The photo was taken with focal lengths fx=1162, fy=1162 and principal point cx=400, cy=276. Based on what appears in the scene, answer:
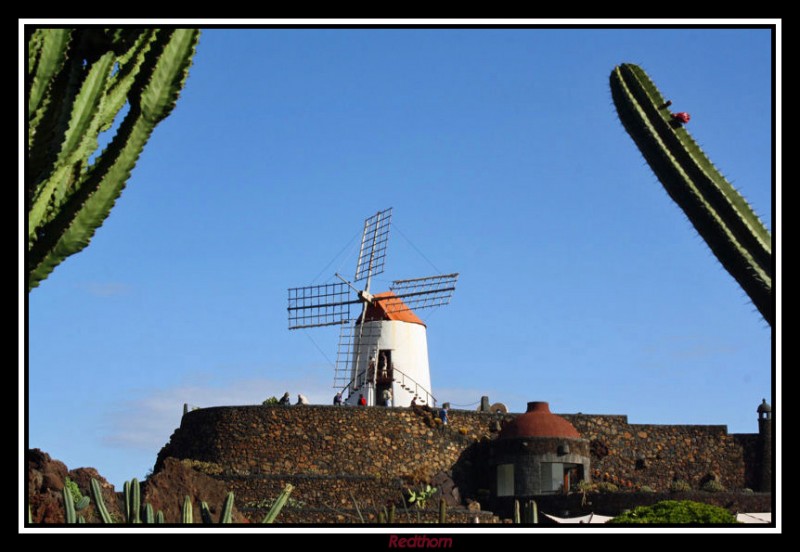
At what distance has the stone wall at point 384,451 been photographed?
2841 cm

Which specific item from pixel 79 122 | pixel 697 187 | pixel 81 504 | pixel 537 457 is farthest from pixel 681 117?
pixel 537 457

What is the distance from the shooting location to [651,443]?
104ft

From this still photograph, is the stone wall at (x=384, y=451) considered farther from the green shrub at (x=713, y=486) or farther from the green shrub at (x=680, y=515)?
the green shrub at (x=680, y=515)

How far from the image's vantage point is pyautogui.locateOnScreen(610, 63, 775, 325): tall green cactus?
1068 centimetres

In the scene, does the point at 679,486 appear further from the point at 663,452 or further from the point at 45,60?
the point at 45,60

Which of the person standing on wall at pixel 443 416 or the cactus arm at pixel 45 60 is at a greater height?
the cactus arm at pixel 45 60

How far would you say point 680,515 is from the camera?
66.7ft

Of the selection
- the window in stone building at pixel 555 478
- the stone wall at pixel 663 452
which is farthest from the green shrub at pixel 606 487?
the stone wall at pixel 663 452

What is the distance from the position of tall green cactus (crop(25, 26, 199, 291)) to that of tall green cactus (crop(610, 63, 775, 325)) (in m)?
5.39

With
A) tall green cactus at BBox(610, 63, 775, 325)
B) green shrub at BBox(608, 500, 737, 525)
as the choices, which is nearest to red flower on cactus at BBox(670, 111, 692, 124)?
tall green cactus at BBox(610, 63, 775, 325)

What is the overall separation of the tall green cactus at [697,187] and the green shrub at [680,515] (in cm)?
962

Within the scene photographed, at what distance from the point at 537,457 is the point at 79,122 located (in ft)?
73.9
